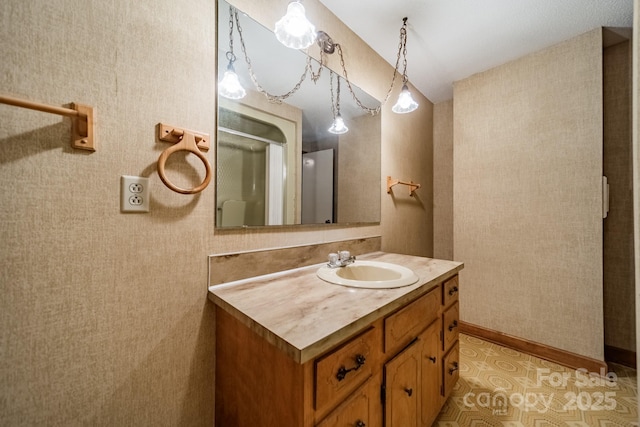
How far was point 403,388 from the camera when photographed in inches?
33.4

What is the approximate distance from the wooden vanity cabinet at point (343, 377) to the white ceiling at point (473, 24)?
1.56 meters

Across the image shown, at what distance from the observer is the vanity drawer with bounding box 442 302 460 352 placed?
116 cm

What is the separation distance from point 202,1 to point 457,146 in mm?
2062

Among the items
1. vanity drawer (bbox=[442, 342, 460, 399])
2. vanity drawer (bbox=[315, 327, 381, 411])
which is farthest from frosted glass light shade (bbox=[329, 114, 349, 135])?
vanity drawer (bbox=[442, 342, 460, 399])

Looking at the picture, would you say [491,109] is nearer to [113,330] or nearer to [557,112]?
[557,112]

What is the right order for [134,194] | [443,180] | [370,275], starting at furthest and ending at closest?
[443,180] → [370,275] → [134,194]

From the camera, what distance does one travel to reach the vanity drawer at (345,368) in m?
0.57

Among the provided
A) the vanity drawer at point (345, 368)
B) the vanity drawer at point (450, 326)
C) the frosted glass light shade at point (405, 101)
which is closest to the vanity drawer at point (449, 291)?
the vanity drawer at point (450, 326)

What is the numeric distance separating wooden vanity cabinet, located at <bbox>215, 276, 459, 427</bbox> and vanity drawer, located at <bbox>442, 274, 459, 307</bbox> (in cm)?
8

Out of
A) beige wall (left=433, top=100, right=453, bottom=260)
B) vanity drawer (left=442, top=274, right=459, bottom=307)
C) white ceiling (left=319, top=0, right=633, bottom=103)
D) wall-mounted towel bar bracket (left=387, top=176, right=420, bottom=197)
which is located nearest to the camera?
vanity drawer (left=442, top=274, right=459, bottom=307)

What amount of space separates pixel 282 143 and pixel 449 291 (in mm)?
1119

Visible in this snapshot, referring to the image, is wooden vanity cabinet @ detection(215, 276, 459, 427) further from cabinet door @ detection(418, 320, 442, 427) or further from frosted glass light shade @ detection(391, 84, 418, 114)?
frosted glass light shade @ detection(391, 84, 418, 114)

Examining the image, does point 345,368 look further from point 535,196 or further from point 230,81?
point 535,196

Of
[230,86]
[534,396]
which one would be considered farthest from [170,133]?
[534,396]
